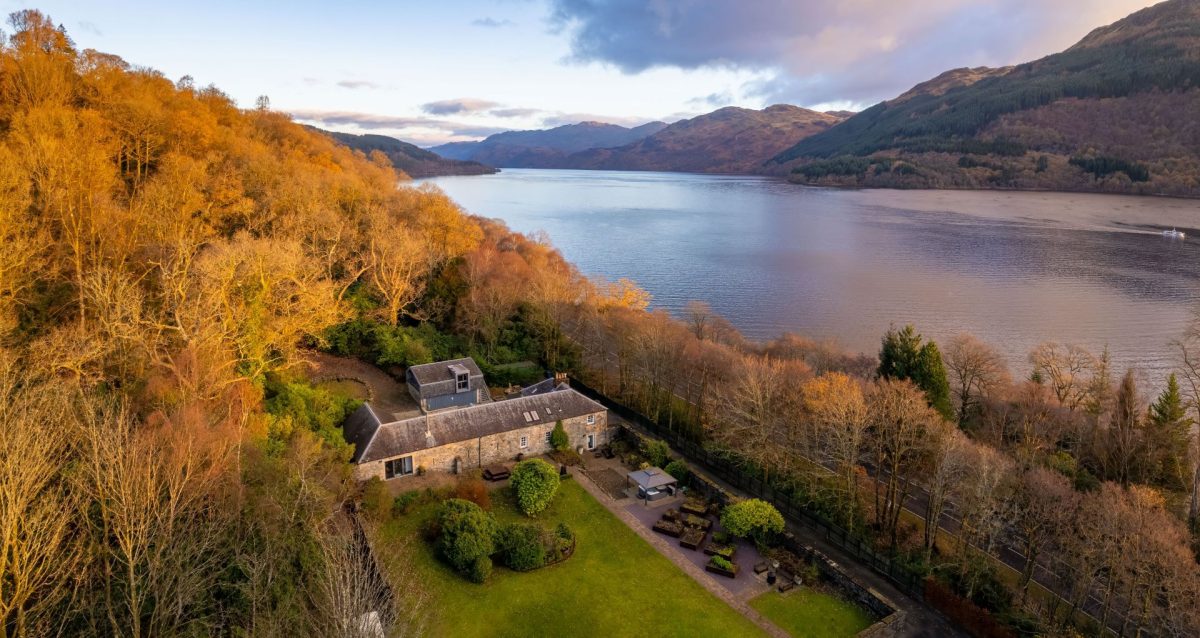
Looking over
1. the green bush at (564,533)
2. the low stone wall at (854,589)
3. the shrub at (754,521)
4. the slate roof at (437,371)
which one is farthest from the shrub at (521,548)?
the slate roof at (437,371)

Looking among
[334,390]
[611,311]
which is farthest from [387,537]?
[611,311]

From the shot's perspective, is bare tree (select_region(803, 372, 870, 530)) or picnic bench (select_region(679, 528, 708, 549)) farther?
bare tree (select_region(803, 372, 870, 530))

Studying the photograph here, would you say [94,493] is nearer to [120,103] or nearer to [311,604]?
[311,604]

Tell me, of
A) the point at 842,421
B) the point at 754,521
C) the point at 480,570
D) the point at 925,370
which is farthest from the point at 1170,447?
the point at 480,570

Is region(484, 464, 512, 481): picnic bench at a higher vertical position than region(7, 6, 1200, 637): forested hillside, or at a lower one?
lower

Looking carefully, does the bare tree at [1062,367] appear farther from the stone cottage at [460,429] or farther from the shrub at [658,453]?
the stone cottage at [460,429]

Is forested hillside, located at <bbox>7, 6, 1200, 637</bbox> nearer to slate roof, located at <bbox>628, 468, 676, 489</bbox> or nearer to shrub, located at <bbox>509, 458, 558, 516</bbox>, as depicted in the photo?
slate roof, located at <bbox>628, 468, 676, 489</bbox>

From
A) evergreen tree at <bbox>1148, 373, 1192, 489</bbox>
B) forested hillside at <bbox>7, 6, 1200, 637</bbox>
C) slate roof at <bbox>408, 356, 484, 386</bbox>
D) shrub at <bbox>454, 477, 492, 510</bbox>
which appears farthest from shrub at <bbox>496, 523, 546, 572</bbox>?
evergreen tree at <bbox>1148, 373, 1192, 489</bbox>
